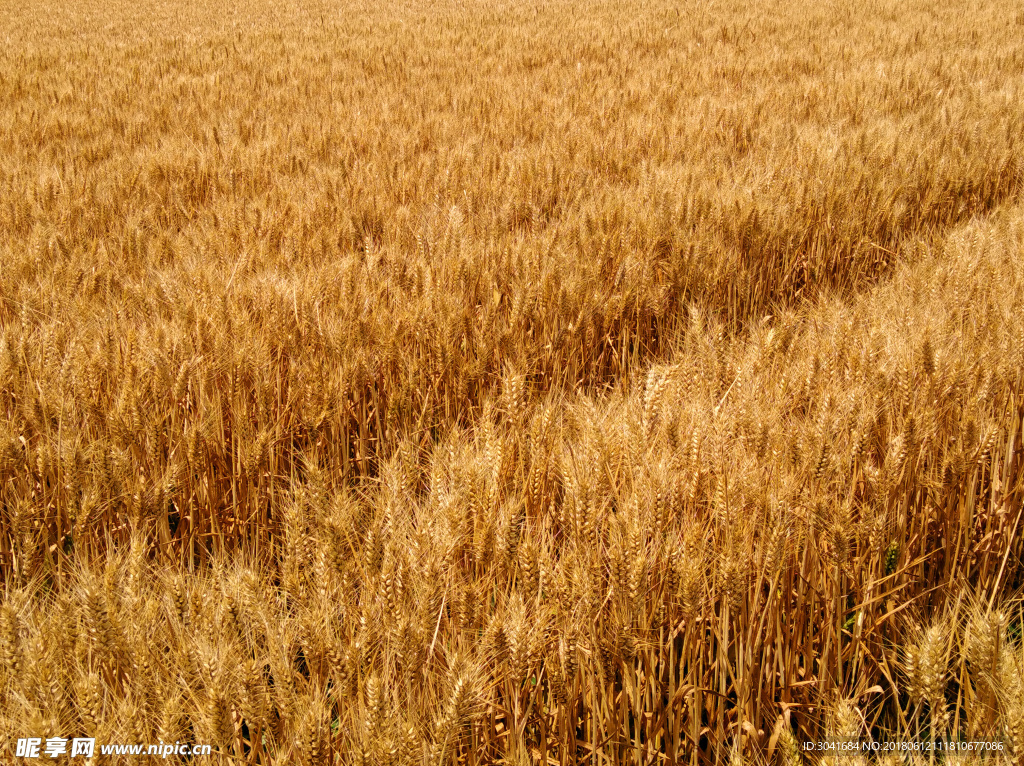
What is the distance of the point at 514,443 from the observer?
162cm

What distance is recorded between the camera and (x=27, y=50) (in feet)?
27.0

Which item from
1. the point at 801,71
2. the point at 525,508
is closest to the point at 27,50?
the point at 801,71

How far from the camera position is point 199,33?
32.1 ft

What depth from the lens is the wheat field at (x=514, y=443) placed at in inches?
38.4

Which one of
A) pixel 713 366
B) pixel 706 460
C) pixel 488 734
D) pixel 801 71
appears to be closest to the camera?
pixel 488 734

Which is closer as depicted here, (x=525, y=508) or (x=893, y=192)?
(x=525, y=508)

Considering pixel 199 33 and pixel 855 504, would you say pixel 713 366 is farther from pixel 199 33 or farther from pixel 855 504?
pixel 199 33

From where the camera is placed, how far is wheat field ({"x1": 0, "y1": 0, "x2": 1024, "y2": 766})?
97cm

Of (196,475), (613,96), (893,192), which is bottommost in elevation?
(196,475)

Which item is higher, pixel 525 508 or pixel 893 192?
pixel 893 192

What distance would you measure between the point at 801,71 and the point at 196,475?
262 inches

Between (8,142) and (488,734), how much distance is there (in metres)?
4.67

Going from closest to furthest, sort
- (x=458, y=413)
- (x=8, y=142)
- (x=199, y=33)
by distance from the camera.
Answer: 1. (x=458, y=413)
2. (x=8, y=142)
3. (x=199, y=33)

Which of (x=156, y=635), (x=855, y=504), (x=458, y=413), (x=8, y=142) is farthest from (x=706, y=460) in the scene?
(x=8, y=142)
